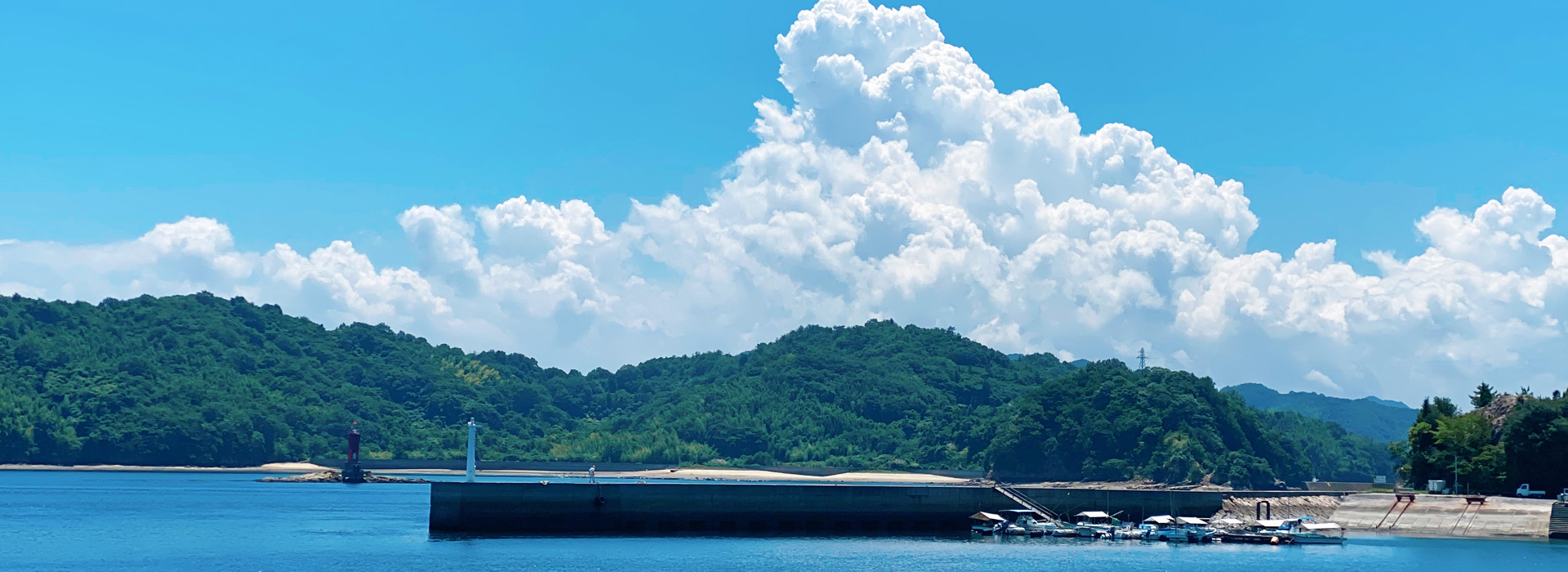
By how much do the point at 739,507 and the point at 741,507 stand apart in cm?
12

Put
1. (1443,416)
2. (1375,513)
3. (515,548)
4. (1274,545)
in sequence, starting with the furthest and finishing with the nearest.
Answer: (1443,416) < (1375,513) < (1274,545) < (515,548)

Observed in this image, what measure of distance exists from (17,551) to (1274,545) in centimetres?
8937

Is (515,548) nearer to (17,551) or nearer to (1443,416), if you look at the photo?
(17,551)

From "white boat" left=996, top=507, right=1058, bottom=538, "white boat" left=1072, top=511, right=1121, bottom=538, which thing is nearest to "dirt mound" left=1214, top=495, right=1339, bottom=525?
"white boat" left=1072, top=511, right=1121, bottom=538

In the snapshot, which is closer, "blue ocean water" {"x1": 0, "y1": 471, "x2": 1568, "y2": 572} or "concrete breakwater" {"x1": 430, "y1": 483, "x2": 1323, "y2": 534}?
"blue ocean water" {"x1": 0, "y1": 471, "x2": 1568, "y2": 572}

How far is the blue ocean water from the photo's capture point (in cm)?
8831

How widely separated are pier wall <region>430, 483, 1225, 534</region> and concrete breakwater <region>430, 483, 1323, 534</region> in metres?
0.06

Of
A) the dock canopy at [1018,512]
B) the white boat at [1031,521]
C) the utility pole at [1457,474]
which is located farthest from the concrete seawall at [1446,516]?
the dock canopy at [1018,512]

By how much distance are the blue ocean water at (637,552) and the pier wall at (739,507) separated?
2083mm

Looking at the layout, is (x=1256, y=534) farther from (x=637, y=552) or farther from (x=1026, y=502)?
(x=637, y=552)

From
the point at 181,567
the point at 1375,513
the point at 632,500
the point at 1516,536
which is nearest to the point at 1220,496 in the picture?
the point at 1375,513

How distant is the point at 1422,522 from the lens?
11619cm

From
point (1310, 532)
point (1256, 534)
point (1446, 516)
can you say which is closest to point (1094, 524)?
point (1256, 534)

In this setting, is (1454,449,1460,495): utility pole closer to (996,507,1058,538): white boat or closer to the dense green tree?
the dense green tree
